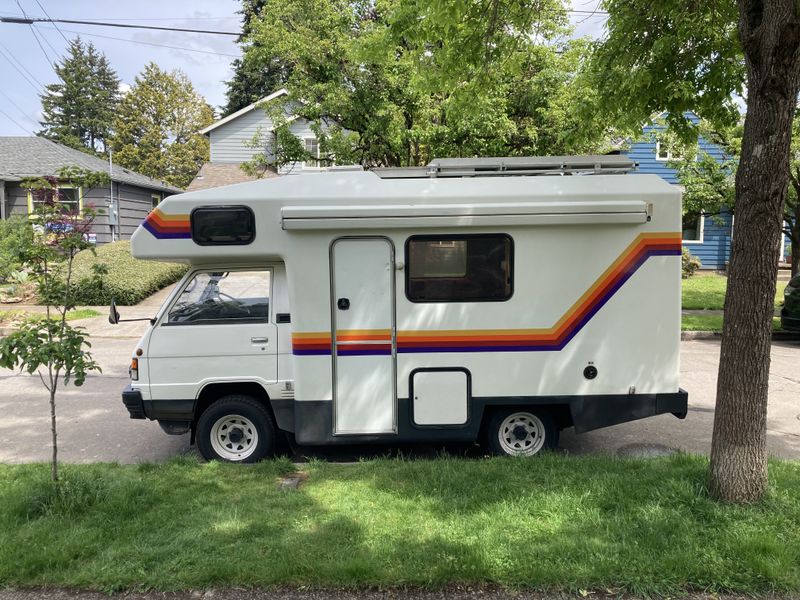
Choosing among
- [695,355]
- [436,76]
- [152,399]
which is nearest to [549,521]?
[152,399]

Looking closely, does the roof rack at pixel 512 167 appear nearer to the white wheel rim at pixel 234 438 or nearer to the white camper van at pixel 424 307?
the white camper van at pixel 424 307


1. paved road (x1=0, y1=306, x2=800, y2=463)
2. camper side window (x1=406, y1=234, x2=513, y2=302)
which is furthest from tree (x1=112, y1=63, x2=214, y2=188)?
camper side window (x1=406, y1=234, x2=513, y2=302)

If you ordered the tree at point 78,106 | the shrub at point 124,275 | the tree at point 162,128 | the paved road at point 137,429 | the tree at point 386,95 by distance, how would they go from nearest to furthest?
the paved road at point 137,429 → the tree at point 386,95 → the shrub at point 124,275 → the tree at point 162,128 → the tree at point 78,106

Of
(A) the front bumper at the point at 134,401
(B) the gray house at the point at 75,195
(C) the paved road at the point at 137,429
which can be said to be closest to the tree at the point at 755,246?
(C) the paved road at the point at 137,429

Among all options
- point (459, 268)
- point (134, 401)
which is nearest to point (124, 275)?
point (134, 401)

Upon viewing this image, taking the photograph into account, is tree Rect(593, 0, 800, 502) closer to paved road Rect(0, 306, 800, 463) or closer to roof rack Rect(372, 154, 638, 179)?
roof rack Rect(372, 154, 638, 179)

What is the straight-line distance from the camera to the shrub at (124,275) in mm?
16250

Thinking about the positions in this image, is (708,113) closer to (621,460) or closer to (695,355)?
(621,460)

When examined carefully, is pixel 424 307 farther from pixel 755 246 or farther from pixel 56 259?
pixel 56 259

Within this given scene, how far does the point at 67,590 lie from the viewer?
332 centimetres

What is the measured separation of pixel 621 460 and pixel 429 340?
6.40 feet

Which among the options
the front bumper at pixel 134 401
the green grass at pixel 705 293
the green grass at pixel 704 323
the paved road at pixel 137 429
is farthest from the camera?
the green grass at pixel 705 293

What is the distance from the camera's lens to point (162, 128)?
156 ft

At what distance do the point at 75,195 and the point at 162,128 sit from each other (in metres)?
30.4
